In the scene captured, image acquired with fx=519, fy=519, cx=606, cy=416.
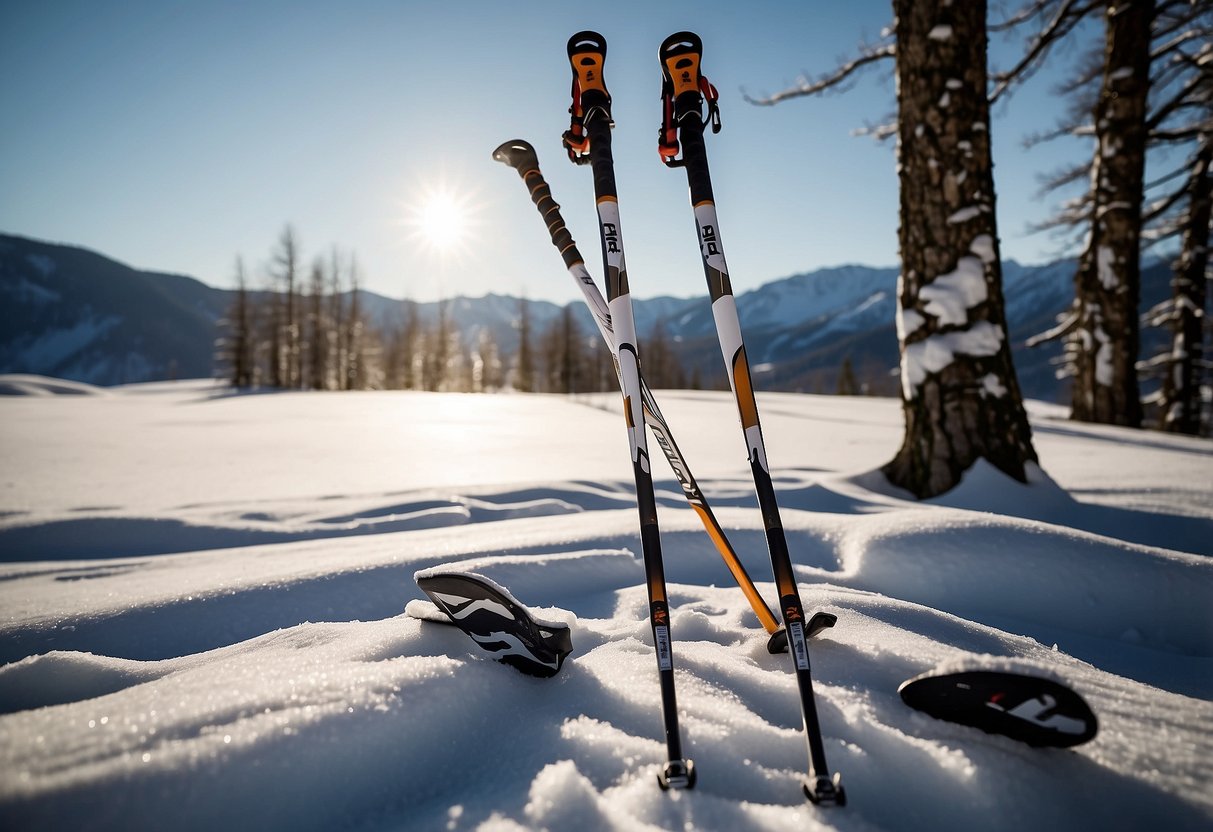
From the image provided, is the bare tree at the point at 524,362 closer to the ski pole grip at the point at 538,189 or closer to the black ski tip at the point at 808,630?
the ski pole grip at the point at 538,189

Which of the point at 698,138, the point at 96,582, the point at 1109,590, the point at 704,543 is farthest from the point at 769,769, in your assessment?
the point at 96,582

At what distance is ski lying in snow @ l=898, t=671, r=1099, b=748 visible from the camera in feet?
3.03

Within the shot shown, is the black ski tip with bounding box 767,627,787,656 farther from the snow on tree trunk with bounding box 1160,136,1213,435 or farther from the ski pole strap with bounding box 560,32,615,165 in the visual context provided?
the snow on tree trunk with bounding box 1160,136,1213,435

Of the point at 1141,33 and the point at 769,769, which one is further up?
the point at 1141,33

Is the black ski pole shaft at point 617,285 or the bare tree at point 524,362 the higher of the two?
the bare tree at point 524,362

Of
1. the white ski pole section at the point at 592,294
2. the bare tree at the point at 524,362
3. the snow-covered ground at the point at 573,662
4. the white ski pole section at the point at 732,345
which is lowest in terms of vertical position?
the snow-covered ground at the point at 573,662

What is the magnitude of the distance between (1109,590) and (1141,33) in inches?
329

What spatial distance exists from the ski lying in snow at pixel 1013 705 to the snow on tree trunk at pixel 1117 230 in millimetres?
8785

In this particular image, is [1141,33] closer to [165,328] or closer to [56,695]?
[56,695]

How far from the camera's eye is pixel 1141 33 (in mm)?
6293

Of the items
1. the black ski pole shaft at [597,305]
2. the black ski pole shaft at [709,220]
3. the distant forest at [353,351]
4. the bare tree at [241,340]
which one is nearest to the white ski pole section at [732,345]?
the black ski pole shaft at [709,220]

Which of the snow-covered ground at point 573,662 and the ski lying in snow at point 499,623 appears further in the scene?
the ski lying in snow at point 499,623

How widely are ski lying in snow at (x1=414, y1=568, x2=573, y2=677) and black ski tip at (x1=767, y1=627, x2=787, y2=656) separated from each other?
526 mm

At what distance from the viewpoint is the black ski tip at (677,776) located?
2.91 feet
